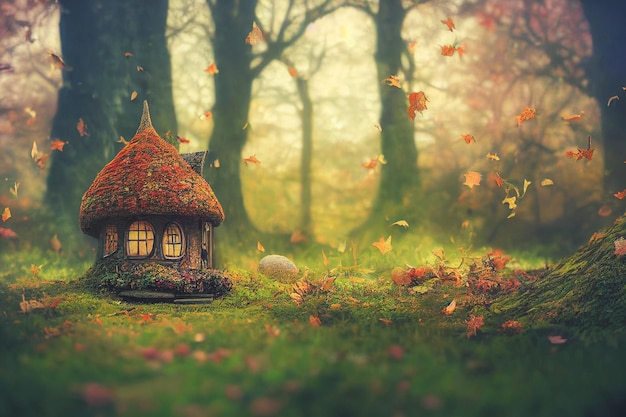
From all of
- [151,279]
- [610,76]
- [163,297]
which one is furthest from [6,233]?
[610,76]

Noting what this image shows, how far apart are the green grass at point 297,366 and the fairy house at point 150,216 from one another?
2080mm

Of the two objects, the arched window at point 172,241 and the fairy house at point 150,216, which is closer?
the fairy house at point 150,216

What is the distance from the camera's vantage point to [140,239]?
11227 mm

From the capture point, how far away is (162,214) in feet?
36.3

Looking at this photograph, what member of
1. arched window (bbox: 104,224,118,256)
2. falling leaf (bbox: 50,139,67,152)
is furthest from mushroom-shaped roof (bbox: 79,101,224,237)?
falling leaf (bbox: 50,139,67,152)

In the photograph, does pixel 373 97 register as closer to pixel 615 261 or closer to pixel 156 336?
pixel 615 261

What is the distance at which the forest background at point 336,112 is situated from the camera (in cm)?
1683

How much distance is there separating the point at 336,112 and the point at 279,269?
745 centimetres

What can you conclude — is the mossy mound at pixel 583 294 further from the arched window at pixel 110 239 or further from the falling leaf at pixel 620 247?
the arched window at pixel 110 239

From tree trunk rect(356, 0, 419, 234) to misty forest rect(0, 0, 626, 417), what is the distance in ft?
0.22

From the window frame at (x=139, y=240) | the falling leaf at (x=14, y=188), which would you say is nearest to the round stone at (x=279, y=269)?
the window frame at (x=139, y=240)

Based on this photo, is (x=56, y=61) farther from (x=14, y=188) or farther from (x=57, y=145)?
(x=14, y=188)

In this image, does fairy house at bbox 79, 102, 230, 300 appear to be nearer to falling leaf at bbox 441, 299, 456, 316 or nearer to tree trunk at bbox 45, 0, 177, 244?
falling leaf at bbox 441, 299, 456, 316

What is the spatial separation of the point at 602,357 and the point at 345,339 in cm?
287
